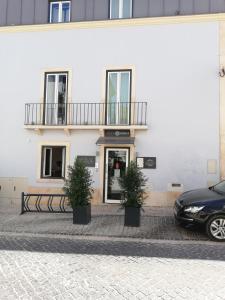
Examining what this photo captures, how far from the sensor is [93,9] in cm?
1436

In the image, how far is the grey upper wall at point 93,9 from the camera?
44.5 ft

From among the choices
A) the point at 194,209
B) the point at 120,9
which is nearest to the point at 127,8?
the point at 120,9

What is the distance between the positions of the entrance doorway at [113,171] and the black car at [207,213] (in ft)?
16.3

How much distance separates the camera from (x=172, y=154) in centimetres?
1320

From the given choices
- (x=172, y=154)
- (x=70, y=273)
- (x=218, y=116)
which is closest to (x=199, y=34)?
(x=218, y=116)

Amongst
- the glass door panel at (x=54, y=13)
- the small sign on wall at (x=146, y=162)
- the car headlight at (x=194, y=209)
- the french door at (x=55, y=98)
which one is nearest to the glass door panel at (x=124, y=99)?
the small sign on wall at (x=146, y=162)

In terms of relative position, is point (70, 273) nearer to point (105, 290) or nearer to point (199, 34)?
point (105, 290)

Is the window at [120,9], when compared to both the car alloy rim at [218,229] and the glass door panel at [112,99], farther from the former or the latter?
the car alloy rim at [218,229]

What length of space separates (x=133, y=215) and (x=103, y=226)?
2.85 feet

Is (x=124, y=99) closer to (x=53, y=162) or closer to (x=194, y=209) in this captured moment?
(x=53, y=162)

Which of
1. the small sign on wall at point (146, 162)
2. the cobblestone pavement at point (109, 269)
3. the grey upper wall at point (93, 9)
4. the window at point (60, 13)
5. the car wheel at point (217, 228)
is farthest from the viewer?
the window at point (60, 13)

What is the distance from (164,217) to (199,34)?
6692 millimetres

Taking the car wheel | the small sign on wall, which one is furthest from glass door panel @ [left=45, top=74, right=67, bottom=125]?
the car wheel

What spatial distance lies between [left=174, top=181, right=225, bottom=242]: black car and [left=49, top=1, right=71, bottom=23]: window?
965cm
